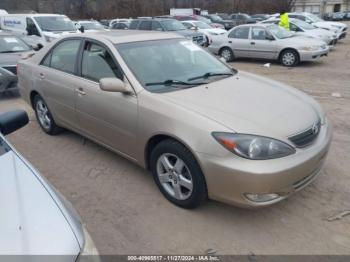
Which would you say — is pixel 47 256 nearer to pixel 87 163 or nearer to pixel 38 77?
pixel 87 163

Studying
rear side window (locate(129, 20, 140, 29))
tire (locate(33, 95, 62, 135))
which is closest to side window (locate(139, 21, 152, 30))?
rear side window (locate(129, 20, 140, 29))

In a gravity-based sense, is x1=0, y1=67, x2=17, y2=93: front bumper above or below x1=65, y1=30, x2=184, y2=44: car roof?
below

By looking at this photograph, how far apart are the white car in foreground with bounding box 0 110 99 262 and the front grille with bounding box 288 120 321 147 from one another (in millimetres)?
1938

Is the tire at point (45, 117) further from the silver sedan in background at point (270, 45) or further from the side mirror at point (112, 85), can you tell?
the silver sedan in background at point (270, 45)

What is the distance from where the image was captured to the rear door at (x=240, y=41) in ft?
41.7

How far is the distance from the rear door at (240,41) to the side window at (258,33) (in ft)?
0.80

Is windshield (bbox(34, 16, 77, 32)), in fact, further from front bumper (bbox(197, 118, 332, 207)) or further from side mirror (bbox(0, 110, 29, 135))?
front bumper (bbox(197, 118, 332, 207))

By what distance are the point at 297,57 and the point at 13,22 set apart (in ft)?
41.6

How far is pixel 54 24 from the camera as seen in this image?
14141 millimetres

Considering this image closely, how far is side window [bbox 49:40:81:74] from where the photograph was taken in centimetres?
439

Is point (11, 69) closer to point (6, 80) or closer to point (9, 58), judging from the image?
point (9, 58)

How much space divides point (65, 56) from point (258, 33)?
9360 mm

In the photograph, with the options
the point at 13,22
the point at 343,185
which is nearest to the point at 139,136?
the point at 343,185

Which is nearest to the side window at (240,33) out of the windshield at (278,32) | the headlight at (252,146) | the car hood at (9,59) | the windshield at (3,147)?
the windshield at (278,32)
